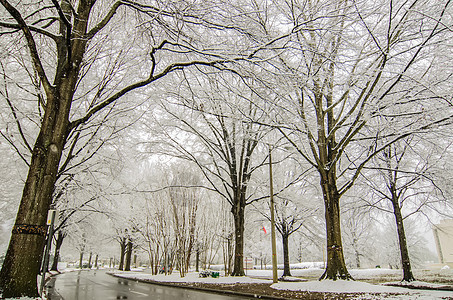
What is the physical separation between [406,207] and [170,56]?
18455 mm

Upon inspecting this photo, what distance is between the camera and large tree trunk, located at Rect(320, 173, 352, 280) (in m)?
9.45

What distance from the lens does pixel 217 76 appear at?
754 centimetres

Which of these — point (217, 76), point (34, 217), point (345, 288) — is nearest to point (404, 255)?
point (345, 288)

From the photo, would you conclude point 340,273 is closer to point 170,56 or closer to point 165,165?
point 170,56

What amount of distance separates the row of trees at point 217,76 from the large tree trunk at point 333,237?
4cm

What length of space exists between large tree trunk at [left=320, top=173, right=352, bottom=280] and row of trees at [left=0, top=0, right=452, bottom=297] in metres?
0.04

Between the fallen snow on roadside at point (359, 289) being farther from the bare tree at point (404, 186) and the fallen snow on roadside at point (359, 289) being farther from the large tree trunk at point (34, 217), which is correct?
the large tree trunk at point (34, 217)

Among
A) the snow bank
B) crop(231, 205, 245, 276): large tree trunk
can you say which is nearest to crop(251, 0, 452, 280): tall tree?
the snow bank

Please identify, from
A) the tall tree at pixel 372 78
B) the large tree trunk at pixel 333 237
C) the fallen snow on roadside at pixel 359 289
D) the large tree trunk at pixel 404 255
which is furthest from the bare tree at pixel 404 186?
the fallen snow on roadside at pixel 359 289

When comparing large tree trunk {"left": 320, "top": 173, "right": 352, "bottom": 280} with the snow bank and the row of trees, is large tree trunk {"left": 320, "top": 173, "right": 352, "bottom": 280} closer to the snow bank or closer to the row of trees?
the row of trees

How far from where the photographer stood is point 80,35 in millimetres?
5262

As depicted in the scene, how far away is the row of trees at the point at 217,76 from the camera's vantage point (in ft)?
15.8

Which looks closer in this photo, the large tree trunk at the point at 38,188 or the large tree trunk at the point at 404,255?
the large tree trunk at the point at 38,188

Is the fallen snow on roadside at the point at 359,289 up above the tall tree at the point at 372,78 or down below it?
below
